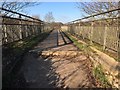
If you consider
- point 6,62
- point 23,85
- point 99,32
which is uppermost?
point 99,32

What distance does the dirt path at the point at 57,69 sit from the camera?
579 centimetres

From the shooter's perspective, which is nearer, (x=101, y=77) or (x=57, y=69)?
(x=101, y=77)

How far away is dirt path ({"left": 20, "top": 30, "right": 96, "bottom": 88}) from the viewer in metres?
5.79

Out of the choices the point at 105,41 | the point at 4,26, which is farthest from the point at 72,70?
the point at 4,26

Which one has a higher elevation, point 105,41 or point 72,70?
point 105,41

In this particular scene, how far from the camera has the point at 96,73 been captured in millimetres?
6102

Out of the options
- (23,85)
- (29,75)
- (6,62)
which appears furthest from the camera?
(29,75)

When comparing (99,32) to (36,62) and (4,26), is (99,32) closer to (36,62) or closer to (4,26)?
(36,62)

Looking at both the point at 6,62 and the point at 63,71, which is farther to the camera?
the point at 63,71

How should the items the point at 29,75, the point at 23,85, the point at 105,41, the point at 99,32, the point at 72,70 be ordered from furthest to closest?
the point at 99,32, the point at 105,41, the point at 72,70, the point at 29,75, the point at 23,85

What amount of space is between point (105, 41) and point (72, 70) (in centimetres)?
149

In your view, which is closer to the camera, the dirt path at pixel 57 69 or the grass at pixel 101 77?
the grass at pixel 101 77

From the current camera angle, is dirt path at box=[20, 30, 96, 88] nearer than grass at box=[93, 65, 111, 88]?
No

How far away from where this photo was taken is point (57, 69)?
7.06 meters
